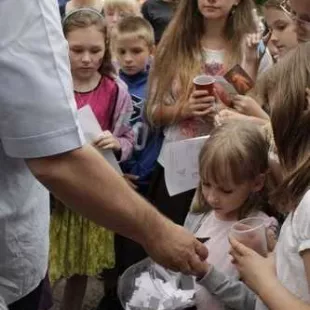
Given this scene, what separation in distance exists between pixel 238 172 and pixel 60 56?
95 cm

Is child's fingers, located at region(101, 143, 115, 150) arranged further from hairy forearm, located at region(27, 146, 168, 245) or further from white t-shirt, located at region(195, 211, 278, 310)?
hairy forearm, located at region(27, 146, 168, 245)

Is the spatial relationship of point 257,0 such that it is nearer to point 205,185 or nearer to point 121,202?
point 205,185

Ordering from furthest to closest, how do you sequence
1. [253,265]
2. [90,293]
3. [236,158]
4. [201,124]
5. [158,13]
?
[158,13]
[90,293]
[201,124]
[236,158]
[253,265]

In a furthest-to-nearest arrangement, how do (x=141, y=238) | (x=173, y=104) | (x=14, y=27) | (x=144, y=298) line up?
(x=173, y=104) < (x=144, y=298) < (x=141, y=238) < (x=14, y=27)

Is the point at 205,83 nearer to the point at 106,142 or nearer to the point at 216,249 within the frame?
the point at 106,142

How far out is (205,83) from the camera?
9.44 ft

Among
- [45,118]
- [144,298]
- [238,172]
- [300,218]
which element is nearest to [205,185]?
[238,172]

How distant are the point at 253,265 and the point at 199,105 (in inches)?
44.8

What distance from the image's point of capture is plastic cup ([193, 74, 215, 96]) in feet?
9.46

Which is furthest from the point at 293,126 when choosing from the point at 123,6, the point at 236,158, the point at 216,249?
the point at 123,6

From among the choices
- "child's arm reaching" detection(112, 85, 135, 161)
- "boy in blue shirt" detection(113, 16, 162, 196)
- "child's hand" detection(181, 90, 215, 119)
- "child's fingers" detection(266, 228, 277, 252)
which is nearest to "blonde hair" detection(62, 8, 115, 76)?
"child's arm reaching" detection(112, 85, 135, 161)

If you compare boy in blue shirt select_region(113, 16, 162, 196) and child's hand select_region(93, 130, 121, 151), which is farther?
boy in blue shirt select_region(113, 16, 162, 196)

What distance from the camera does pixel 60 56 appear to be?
160cm

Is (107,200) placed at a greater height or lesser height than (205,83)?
greater
